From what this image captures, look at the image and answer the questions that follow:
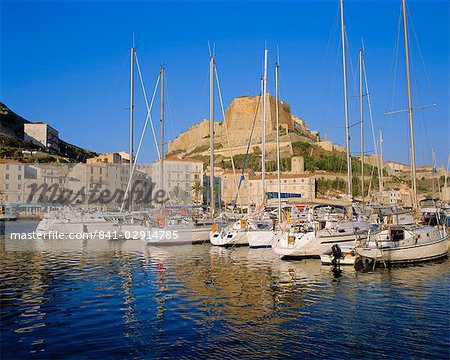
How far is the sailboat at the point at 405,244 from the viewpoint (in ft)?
66.4

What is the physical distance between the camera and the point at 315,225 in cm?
2372

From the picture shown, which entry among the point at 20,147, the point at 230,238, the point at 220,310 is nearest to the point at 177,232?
the point at 230,238

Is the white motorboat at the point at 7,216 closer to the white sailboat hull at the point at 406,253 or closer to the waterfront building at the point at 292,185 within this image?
the waterfront building at the point at 292,185

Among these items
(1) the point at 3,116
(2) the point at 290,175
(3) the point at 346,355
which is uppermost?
(1) the point at 3,116

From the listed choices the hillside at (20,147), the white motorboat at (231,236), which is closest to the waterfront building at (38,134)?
the hillside at (20,147)

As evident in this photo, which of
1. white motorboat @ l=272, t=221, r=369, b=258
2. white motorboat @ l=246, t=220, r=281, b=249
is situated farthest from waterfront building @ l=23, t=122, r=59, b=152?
white motorboat @ l=272, t=221, r=369, b=258

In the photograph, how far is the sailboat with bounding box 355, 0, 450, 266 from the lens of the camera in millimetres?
20234

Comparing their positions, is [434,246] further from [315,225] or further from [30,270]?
[30,270]

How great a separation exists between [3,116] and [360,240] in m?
137

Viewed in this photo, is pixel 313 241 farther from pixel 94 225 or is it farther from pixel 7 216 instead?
pixel 7 216

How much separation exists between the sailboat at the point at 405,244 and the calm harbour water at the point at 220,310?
2.91ft

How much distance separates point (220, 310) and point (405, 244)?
12.0m

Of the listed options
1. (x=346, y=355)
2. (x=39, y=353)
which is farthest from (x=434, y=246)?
(x=39, y=353)

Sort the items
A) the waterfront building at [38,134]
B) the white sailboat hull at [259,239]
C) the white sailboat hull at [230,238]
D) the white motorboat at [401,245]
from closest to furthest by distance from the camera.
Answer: the white motorboat at [401,245] → the white sailboat hull at [259,239] → the white sailboat hull at [230,238] → the waterfront building at [38,134]
